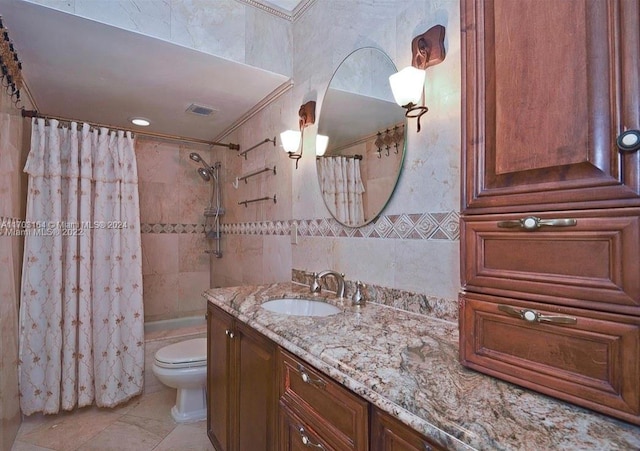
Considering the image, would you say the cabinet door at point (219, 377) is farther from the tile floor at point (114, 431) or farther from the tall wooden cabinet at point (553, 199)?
the tall wooden cabinet at point (553, 199)

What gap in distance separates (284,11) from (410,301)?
2001 millimetres

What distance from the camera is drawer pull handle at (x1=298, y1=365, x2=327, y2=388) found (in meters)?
0.86

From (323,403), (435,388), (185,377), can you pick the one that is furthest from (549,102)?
(185,377)

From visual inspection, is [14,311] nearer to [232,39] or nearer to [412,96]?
[232,39]

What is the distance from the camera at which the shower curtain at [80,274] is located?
82.8 inches

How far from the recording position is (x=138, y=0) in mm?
1633

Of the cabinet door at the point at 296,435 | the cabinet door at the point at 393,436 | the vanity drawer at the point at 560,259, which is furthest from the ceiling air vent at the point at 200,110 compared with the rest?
the cabinet door at the point at 393,436

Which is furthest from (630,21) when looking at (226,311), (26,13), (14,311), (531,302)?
(14,311)

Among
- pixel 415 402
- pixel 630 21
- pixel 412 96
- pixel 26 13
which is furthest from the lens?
pixel 26 13

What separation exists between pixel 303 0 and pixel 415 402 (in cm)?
225

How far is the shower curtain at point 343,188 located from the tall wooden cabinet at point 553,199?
0.85m

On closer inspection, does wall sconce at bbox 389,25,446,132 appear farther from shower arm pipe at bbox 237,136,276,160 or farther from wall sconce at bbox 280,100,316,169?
shower arm pipe at bbox 237,136,276,160

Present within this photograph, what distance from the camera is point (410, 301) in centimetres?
129

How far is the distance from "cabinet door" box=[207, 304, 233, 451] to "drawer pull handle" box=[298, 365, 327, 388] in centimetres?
63
